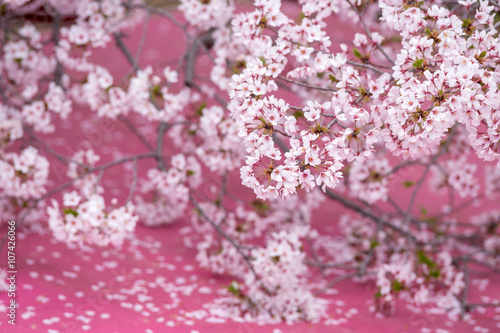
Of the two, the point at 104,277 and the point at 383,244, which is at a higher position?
the point at 383,244

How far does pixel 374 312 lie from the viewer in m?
3.56

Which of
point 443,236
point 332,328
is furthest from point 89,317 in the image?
point 443,236

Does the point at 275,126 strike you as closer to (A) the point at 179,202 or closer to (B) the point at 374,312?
(B) the point at 374,312

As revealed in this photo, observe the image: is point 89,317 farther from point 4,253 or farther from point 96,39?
point 96,39

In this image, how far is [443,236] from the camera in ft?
14.1

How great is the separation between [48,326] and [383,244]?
2526 mm

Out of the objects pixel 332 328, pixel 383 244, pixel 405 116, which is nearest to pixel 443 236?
pixel 383 244

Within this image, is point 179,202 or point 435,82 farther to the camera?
point 179,202

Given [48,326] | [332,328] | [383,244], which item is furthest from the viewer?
[383,244]

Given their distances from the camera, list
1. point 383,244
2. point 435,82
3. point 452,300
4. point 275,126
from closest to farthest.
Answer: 1. point 435,82
2. point 275,126
3. point 452,300
4. point 383,244

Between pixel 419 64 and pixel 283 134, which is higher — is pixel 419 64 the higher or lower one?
the higher one

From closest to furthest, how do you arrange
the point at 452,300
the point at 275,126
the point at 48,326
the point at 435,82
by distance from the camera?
the point at 435,82 < the point at 275,126 < the point at 48,326 < the point at 452,300

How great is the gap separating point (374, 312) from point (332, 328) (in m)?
0.49

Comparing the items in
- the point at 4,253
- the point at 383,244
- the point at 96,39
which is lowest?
the point at 4,253
